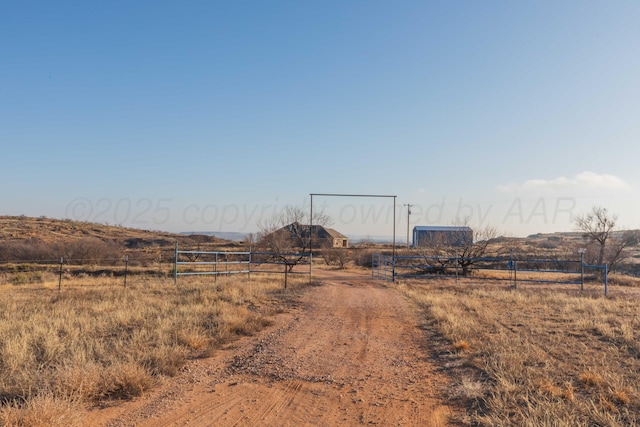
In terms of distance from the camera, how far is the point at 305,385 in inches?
270

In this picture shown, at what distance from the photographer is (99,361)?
7465mm

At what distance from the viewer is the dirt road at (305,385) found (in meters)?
5.59

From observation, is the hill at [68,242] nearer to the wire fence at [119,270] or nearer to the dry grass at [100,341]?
the wire fence at [119,270]

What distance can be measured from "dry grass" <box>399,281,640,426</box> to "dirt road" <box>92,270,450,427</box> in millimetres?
690

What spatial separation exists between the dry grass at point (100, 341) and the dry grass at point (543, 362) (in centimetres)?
475

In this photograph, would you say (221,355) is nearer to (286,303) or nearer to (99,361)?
(99,361)

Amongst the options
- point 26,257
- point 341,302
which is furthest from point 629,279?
point 26,257

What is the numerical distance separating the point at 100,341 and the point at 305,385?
499cm

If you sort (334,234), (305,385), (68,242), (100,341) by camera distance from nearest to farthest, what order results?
(305,385)
(100,341)
(68,242)
(334,234)

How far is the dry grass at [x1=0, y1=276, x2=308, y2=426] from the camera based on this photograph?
5863mm

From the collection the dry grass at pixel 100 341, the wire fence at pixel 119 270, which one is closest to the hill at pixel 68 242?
the wire fence at pixel 119 270

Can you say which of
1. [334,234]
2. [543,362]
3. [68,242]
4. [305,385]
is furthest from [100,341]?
[334,234]

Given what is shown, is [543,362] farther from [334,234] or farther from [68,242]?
[334,234]

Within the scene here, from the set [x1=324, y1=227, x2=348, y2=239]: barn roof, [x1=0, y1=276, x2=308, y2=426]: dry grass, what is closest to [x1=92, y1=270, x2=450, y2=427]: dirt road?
[x1=0, y1=276, x2=308, y2=426]: dry grass
